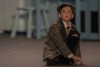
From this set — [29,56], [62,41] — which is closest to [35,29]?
[29,56]

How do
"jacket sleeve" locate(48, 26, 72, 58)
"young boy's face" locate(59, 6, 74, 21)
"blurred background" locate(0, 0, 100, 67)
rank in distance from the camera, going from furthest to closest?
"blurred background" locate(0, 0, 100, 67) → "young boy's face" locate(59, 6, 74, 21) → "jacket sleeve" locate(48, 26, 72, 58)

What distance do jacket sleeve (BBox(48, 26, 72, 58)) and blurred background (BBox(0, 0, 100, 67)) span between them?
23 cm

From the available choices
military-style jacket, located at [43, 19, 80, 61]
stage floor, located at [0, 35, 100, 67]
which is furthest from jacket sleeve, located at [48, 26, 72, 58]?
stage floor, located at [0, 35, 100, 67]

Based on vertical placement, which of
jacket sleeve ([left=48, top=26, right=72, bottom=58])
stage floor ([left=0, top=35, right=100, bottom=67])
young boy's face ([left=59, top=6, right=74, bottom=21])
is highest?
young boy's face ([left=59, top=6, right=74, bottom=21])

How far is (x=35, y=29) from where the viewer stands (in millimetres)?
5699

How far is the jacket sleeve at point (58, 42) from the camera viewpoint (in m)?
2.75

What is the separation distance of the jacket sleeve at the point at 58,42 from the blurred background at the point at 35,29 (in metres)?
0.23

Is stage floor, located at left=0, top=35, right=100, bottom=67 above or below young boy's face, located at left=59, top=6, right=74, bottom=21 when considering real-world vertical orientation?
below

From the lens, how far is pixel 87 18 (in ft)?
17.1

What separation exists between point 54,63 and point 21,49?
1148 millimetres

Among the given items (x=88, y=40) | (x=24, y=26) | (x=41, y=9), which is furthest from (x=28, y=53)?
(x=24, y=26)

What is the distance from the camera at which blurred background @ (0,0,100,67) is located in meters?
3.30

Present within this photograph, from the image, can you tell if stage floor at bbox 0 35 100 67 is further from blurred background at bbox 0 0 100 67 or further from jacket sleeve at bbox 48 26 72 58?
jacket sleeve at bbox 48 26 72 58

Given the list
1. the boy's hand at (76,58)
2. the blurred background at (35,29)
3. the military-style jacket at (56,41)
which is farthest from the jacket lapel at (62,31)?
the blurred background at (35,29)
